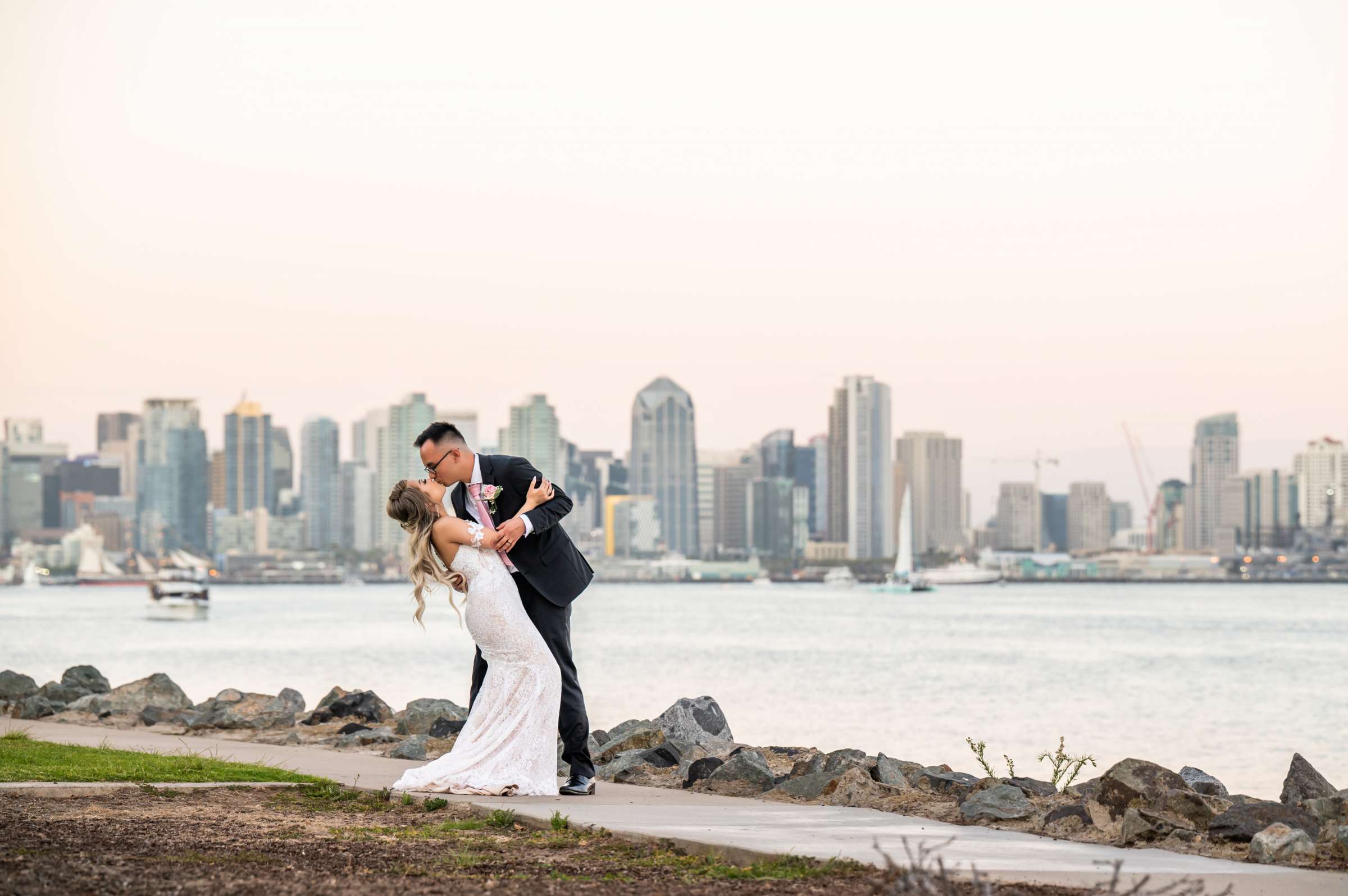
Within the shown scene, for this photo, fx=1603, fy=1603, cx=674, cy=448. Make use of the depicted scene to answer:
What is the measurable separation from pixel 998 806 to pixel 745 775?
71.4 inches

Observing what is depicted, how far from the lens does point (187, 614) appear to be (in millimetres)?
95875

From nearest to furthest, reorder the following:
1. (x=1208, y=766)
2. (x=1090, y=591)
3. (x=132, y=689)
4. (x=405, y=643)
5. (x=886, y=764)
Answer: (x=886, y=764) < (x=132, y=689) < (x=1208, y=766) < (x=405, y=643) < (x=1090, y=591)

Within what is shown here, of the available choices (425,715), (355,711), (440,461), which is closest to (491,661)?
(440,461)

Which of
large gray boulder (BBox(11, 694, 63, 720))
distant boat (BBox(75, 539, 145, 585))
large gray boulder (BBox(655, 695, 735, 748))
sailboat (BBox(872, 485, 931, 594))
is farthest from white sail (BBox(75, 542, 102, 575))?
large gray boulder (BBox(655, 695, 735, 748))

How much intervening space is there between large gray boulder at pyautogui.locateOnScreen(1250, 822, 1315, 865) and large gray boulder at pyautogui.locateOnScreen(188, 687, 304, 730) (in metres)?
9.67

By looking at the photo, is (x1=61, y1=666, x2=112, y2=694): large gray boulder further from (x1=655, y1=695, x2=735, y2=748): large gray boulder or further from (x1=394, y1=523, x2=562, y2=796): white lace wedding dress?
(x1=394, y1=523, x2=562, y2=796): white lace wedding dress

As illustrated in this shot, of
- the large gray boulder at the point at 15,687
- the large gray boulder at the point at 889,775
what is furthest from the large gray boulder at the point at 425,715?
the large gray boulder at the point at 889,775

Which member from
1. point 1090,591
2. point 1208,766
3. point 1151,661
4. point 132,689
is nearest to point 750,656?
point 1151,661

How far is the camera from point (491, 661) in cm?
849

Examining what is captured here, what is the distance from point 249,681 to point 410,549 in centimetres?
3673

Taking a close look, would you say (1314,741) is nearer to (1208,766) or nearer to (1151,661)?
(1208,766)

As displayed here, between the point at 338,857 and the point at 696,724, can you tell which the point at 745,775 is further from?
the point at 338,857

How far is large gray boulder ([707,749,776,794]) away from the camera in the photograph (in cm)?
955

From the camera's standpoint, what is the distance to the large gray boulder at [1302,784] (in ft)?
38.1
